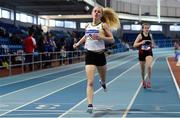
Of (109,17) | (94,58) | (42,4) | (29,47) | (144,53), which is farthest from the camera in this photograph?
(42,4)

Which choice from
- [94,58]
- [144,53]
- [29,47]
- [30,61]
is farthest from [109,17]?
[30,61]

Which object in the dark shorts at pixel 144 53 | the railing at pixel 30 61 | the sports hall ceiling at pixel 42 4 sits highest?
the sports hall ceiling at pixel 42 4

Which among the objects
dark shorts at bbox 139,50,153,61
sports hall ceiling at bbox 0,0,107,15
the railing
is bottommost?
the railing

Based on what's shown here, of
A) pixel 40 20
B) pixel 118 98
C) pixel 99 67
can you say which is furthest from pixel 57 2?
pixel 99 67

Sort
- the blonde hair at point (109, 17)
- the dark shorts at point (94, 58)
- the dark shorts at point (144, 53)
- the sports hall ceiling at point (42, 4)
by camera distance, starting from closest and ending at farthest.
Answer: the dark shorts at point (94, 58) < the blonde hair at point (109, 17) < the dark shorts at point (144, 53) < the sports hall ceiling at point (42, 4)

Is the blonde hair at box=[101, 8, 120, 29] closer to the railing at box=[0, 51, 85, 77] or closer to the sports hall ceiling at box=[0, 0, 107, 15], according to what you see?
the railing at box=[0, 51, 85, 77]

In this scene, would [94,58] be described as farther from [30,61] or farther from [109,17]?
[30,61]

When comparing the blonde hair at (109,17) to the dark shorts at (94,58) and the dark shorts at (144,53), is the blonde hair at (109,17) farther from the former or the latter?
the dark shorts at (144,53)

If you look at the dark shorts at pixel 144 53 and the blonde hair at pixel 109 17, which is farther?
the dark shorts at pixel 144 53

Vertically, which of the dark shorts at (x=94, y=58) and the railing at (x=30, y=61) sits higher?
the dark shorts at (x=94, y=58)

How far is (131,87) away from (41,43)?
11.1 m

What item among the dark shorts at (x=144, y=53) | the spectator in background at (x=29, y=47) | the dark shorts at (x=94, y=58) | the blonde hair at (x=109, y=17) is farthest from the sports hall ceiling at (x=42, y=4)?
the dark shorts at (x=94, y=58)

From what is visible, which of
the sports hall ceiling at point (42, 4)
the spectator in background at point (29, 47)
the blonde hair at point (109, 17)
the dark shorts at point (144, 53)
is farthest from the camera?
the sports hall ceiling at point (42, 4)

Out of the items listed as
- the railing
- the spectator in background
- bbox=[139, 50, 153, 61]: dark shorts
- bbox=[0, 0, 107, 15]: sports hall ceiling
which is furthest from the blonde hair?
bbox=[0, 0, 107, 15]: sports hall ceiling
